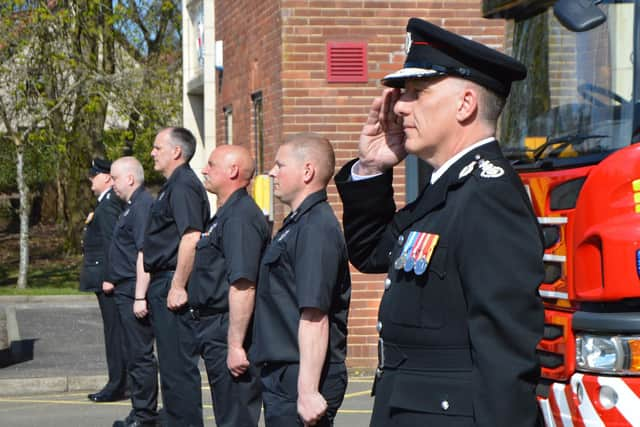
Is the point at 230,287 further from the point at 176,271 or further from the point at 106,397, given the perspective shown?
the point at 106,397

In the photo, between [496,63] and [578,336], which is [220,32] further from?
[496,63]

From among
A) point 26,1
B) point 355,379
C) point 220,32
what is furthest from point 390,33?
point 26,1

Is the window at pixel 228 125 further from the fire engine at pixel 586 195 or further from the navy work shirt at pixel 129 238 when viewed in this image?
the fire engine at pixel 586 195

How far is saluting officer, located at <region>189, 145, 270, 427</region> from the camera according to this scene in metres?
6.28

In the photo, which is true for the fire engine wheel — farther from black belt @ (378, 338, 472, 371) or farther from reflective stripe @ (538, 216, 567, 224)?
black belt @ (378, 338, 472, 371)

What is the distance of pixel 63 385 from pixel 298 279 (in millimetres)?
7074

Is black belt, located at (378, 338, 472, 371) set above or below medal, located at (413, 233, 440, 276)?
below

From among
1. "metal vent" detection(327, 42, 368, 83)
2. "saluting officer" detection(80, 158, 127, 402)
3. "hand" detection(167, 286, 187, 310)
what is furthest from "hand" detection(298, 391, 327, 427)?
"metal vent" detection(327, 42, 368, 83)

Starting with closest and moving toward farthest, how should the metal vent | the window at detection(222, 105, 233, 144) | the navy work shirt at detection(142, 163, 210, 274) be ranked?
the navy work shirt at detection(142, 163, 210, 274) → the metal vent → the window at detection(222, 105, 233, 144)

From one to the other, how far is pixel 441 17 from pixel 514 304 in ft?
29.9

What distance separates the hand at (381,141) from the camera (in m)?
3.59

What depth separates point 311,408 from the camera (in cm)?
491

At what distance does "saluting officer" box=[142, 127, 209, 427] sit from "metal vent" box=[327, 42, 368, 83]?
146 inches

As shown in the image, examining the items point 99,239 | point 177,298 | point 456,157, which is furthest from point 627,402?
point 99,239
